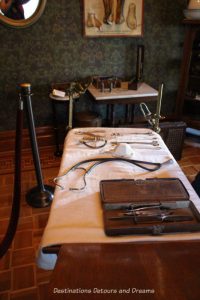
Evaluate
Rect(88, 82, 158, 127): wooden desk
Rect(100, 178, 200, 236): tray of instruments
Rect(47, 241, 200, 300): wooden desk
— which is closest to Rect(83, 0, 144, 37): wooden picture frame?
Rect(88, 82, 158, 127): wooden desk

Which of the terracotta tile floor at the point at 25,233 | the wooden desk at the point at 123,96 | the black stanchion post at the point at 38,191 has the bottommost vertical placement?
the terracotta tile floor at the point at 25,233

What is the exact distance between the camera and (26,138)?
3.14m

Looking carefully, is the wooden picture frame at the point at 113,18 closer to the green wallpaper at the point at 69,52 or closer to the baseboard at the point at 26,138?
the green wallpaper at the point at 69,52

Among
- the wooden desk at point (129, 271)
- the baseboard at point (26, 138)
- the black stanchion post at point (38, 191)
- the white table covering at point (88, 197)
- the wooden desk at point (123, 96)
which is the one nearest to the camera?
the wooden desk at point (129, 271)

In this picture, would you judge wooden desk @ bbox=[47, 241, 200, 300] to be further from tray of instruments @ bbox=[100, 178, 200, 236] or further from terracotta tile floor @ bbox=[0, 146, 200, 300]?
terracotta tile floor @ bbox=[0, 146, 200, 300]

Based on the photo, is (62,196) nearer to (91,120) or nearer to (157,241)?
(157,241)

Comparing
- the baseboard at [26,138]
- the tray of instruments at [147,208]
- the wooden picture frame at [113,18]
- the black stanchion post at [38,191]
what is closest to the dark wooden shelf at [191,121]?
the wooden picture frame at [113,18]

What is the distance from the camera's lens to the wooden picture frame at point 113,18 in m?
2.79

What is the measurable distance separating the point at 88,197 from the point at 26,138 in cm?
242

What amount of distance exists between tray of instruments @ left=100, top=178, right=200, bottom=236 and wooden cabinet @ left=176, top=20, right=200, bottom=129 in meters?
2.45

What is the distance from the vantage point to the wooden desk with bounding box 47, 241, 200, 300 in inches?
22.8

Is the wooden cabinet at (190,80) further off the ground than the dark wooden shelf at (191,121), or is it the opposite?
the wooden cabinet at (190,80)

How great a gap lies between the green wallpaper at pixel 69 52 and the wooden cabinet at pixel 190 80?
33 centimetres

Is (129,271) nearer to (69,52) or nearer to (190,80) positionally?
(69,52)
